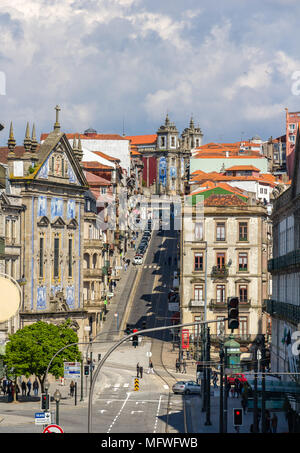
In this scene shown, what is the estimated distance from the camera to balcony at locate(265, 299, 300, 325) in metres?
70.9

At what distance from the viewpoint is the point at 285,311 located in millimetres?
77188

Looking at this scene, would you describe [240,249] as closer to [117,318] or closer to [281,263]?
[117,318]

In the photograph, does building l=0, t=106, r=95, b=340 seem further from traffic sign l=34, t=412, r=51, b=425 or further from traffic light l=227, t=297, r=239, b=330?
traffic light l=227, t=297, r=239, b=330

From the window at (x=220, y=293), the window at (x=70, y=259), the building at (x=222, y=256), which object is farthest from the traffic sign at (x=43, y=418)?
the window at (x=220, y=293)

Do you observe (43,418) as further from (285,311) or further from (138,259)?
(138,259)

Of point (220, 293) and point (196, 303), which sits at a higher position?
point (220, 293)

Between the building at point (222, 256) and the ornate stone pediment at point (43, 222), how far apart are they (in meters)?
15.6

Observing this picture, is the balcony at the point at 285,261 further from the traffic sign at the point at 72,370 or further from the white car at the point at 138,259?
the white car at the point at 138,259

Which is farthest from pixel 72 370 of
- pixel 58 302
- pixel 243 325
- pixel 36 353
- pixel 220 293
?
pixel 220 293

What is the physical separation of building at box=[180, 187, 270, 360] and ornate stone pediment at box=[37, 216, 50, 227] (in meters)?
15.6

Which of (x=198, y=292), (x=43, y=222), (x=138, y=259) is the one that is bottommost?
(x=198, y=292)

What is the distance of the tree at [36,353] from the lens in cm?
8306

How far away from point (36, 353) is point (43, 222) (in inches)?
1078

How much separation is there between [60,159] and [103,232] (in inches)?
1267
